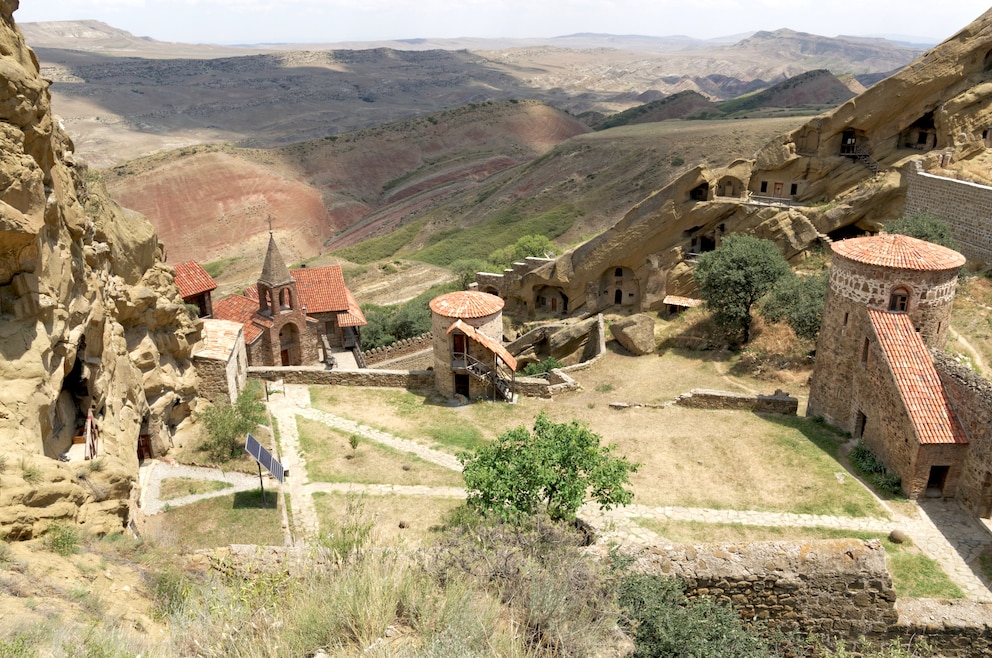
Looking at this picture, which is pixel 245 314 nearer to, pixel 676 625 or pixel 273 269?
pixel 273 269

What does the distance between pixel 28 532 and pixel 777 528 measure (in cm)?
1516

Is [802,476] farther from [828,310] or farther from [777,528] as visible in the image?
[828,310]

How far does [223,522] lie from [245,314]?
1852 cm

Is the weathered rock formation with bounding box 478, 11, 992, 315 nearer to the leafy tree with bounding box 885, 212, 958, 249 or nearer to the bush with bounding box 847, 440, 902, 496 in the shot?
the leafy tree with bounding box 885, 212, 958, 249

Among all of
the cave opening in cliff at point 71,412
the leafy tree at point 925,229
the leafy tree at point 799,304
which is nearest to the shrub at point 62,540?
the cave opening in cliff at point 71,412

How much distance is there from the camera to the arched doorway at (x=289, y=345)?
107ft

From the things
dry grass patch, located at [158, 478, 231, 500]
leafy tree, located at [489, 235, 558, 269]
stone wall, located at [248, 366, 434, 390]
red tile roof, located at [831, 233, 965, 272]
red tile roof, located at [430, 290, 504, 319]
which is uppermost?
red tile roof, located at [831, 233, 965, 272]

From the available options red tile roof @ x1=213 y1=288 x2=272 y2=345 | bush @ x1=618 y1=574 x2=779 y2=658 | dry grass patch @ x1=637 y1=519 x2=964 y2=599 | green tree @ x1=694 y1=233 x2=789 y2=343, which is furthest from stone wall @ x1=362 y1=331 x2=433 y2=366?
bush @ x1=618 y1=574 x2=779 y2=658

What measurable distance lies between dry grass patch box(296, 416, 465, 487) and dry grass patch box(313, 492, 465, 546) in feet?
3.51

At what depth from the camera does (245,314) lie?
32844mm

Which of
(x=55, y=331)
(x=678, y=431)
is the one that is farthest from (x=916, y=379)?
(x=55, y=331)

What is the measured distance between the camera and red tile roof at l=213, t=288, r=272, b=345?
31344mm

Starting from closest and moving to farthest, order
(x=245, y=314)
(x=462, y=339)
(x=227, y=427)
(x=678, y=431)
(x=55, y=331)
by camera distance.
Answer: (x=55, y=331) < (x=227, y=427) < (x=678, y=431) < (x=462, y=339) < (x=245, y=314)

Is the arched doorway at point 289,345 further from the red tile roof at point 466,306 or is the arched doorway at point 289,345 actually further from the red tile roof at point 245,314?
the red tile roof at point 466,306
